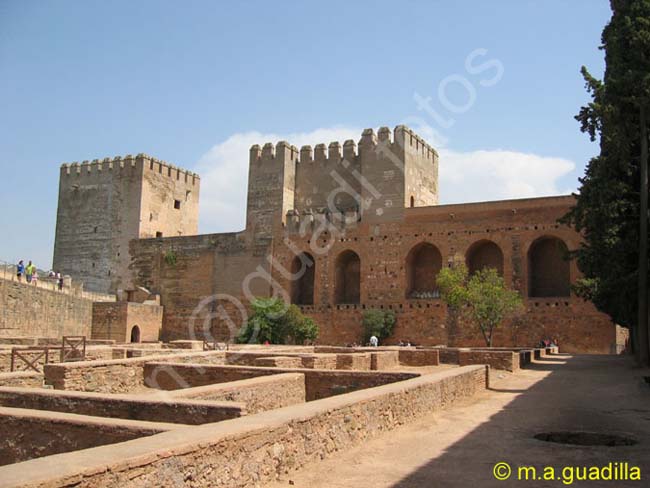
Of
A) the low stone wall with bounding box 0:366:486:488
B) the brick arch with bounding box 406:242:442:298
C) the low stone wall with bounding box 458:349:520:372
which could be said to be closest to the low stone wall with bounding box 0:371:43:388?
the low stone wall with bounding box 0:366:486:488

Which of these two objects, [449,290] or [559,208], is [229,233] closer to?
[449,290]

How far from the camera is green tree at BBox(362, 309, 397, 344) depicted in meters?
26.3

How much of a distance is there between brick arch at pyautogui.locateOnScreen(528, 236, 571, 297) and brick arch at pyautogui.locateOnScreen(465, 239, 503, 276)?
4.26 feet

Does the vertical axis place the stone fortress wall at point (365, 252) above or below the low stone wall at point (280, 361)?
above

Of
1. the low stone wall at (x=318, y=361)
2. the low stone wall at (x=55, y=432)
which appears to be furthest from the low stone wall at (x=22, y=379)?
the low stone wall at (x=318, y=361)

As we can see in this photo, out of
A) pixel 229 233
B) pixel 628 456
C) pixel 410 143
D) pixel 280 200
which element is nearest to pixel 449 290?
pixel 410 143

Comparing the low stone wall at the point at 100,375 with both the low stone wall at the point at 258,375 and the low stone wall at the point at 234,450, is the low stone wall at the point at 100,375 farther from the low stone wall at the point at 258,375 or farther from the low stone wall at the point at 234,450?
the low stone wall at the point at 234,450

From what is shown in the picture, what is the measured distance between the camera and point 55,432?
5145 millimetres

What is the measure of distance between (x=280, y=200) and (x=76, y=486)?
1070 inches

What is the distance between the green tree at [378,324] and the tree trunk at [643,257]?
12.2 m

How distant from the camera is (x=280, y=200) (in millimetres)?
30219

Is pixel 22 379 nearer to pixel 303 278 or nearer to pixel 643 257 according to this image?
pixel 643 257

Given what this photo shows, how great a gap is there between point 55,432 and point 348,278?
25.2m

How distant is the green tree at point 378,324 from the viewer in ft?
86.3
